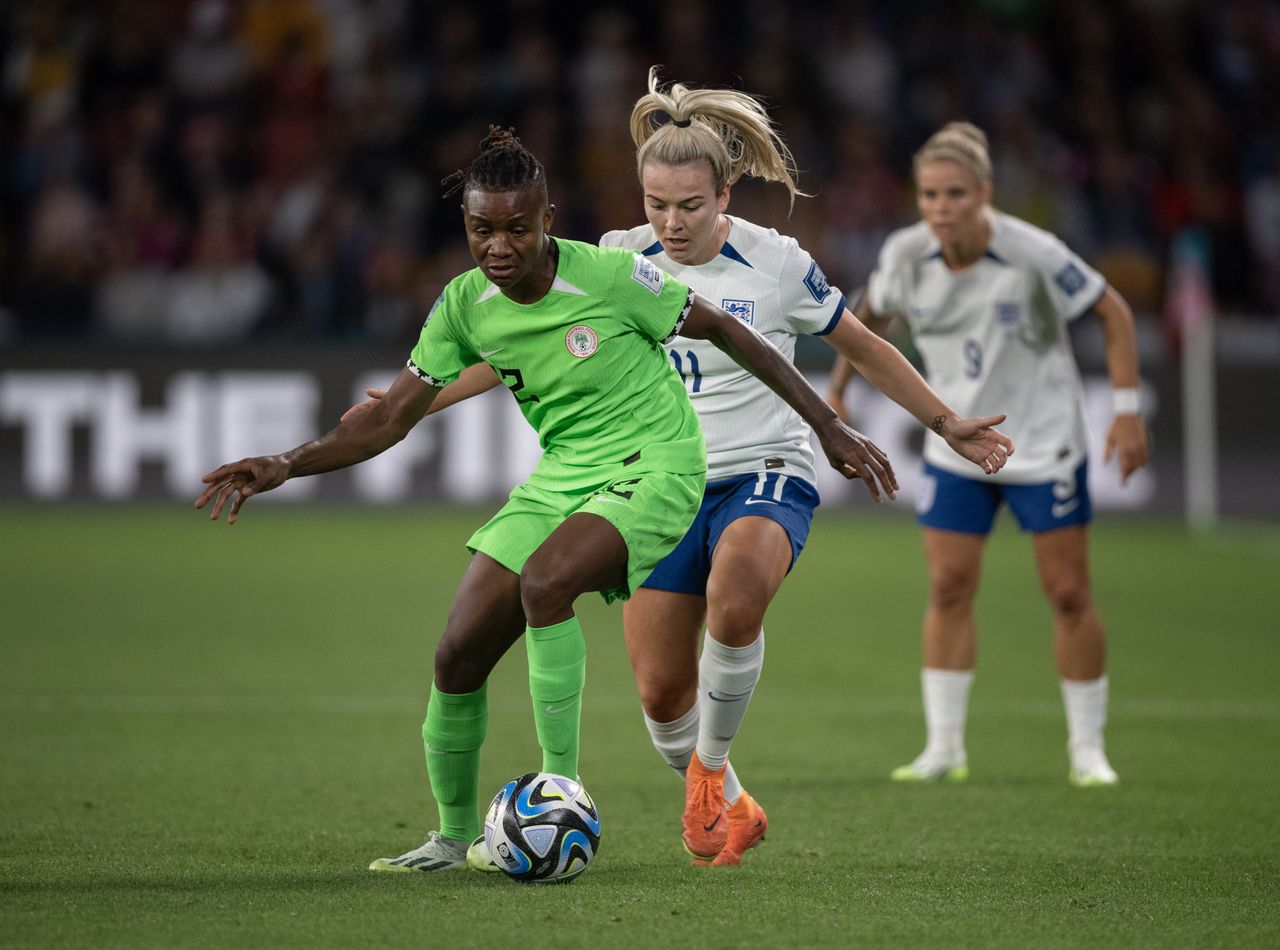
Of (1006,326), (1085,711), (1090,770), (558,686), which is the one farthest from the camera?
(1006,326)

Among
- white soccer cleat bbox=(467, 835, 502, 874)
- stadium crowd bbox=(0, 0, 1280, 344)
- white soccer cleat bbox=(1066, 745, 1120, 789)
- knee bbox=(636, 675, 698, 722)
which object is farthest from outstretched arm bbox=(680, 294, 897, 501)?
stadium crowd bbox=(0, 0, 1280, 344)

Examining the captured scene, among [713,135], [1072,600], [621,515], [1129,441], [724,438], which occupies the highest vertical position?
[713,135]

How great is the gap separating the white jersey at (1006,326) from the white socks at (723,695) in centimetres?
185

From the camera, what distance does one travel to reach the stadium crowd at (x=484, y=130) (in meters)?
15.8

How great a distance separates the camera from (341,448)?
4645 millimetres

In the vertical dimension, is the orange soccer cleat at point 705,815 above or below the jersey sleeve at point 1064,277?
below

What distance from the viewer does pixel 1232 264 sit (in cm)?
1636

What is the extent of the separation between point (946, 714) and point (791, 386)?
2295 mm

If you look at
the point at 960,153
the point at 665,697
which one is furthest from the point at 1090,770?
the point at 960,153

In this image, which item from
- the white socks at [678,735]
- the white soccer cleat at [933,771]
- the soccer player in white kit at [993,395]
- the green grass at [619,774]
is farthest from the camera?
the soccer player in white kit at [993,395]

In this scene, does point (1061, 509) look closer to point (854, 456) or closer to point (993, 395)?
point (993, 395)

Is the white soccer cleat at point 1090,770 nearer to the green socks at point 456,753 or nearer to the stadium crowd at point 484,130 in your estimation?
the green socks at point 456,753

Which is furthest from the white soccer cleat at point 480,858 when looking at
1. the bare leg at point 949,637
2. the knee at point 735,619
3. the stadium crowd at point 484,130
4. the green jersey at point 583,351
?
the stadium crowd at point 484,130

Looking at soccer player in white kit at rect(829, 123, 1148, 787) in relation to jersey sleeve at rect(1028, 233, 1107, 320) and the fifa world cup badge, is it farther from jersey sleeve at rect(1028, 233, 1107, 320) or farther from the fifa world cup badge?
the fifa world cup badge
